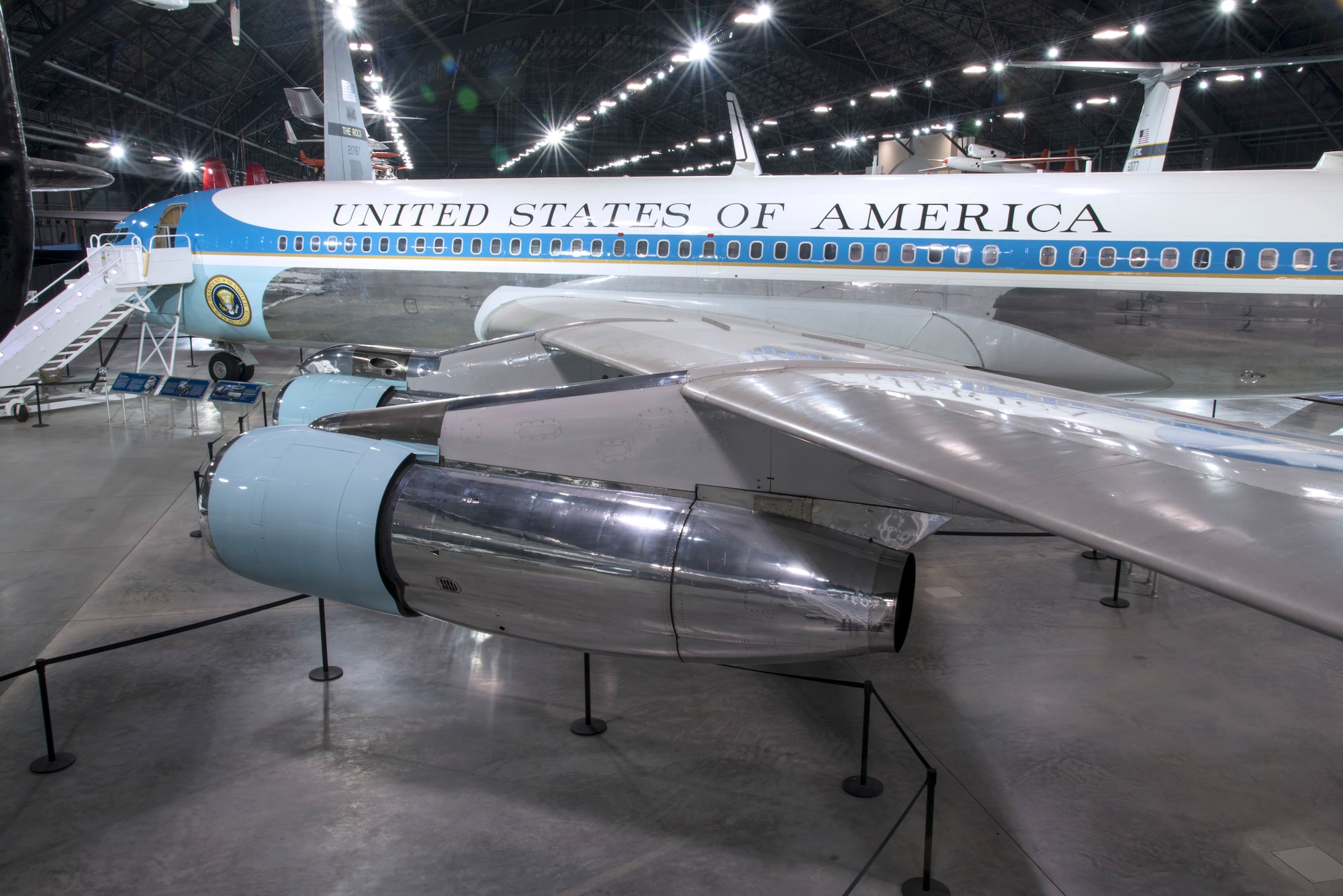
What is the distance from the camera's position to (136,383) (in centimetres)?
1309

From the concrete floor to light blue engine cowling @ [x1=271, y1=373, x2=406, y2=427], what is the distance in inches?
70.2

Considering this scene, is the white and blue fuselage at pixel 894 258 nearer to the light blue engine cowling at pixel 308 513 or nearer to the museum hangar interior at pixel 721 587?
the museum hangar interior at pixel 721 587

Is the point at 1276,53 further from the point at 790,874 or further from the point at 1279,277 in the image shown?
the point at 790,874

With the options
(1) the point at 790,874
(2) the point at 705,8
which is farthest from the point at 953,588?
(2) the point at 705,8

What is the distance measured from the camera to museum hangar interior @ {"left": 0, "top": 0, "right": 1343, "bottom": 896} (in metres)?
3.91

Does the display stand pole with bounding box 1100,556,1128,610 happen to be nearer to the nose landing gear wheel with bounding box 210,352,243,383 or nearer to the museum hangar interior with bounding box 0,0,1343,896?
the museum hangar interior with bounding box 0,0,1343,896

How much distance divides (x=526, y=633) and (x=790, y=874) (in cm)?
183

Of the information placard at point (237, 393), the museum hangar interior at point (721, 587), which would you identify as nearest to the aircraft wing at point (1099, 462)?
the museum hangar interior at point (721, 587)

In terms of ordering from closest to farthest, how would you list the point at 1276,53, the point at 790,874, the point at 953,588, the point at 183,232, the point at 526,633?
the point at 790,874
the point at 526,633
the point at 953,588
the point at 183,232
the point at 1276,53

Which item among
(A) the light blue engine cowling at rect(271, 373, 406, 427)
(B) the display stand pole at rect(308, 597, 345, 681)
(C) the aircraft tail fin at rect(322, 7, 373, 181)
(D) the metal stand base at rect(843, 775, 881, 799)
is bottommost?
(D) the metal stand base at rect(843, 775, 881, 799)

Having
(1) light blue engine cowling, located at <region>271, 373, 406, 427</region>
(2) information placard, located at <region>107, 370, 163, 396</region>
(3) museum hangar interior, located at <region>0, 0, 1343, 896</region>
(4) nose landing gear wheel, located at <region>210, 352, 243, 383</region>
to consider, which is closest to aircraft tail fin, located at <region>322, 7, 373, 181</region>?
(4) nose landing gear wheel, located at <region>210, 352, 243, 383</region>

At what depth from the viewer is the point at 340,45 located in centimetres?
1789

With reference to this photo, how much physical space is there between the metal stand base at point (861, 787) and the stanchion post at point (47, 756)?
4.53 metres

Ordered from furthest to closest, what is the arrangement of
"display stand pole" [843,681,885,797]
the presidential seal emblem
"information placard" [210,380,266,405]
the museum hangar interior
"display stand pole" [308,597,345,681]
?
the presidential seal emblem → "information placard" [210,380,266,405] → "display stand pole" [308,597,345,681] → "display stand pole" [843,681,885,797] → the museum hangar interior
